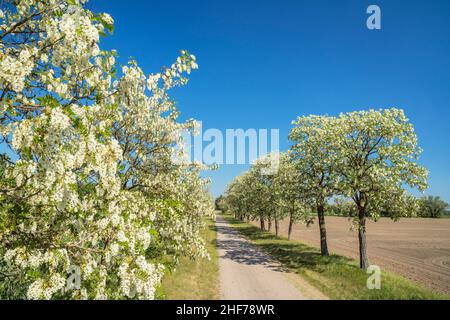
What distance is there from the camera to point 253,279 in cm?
2234

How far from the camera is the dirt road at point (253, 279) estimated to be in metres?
18.5

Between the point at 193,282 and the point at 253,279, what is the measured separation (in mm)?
4526

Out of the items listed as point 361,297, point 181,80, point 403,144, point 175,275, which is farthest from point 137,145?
point 403,144

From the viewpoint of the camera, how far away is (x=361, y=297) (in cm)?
1872

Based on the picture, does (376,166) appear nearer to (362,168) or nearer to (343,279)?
(362,168)

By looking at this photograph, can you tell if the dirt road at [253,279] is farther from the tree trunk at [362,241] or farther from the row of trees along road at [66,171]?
the row of trees along road at [66,171]

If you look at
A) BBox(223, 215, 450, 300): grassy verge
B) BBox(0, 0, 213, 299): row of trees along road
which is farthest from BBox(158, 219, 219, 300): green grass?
BBox(0, 0, 213, 299): row of trees along road

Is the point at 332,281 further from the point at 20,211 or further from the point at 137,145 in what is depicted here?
the point at 20,211

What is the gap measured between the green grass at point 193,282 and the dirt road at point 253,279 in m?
0.66

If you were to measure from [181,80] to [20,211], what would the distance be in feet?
21.6

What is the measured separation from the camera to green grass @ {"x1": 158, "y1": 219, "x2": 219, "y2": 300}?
18.1m

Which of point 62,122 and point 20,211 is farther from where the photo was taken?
point 20,211
